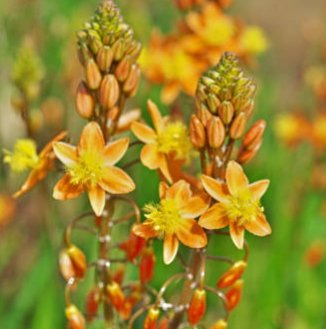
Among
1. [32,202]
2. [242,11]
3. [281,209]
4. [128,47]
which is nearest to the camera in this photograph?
[128,47]

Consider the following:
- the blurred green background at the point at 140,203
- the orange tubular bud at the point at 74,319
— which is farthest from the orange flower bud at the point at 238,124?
the blurred green background at the point at 140,203

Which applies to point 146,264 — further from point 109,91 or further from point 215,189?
point 109,91

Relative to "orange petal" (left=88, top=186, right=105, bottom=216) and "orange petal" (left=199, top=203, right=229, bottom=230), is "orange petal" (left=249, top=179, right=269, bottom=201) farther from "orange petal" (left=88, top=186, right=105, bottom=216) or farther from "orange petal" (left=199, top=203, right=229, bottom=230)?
"orange petal" (left=88, top=186, right=105, bottom=216)

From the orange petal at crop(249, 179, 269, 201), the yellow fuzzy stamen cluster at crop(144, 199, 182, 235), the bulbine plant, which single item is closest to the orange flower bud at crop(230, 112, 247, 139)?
the bulbine plant

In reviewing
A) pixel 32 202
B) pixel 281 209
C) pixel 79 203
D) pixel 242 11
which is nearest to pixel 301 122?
pixel 281 209

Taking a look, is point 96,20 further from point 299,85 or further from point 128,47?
point 299,85

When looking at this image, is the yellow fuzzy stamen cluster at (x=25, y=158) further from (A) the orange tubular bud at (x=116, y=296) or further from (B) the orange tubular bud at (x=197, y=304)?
(B) the orange tubular bud at (x=197, y=304)

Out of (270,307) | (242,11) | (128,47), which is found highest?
(242,11)

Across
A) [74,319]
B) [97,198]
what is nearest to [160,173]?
[97,198]
